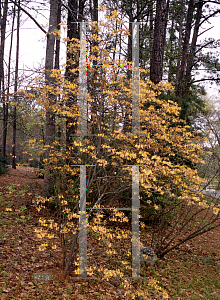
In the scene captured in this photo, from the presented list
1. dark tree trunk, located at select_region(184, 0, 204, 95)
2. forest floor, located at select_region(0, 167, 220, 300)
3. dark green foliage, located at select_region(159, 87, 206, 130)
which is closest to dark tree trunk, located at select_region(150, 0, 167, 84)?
dark green foliage, located at select_region(159, 87, 206, 130)

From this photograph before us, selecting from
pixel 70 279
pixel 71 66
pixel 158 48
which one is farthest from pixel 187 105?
pixel 70 279

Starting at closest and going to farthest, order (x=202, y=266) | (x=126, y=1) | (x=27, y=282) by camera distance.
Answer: (x=27, y=282), (x=202, y=266), (x=126, y=1)

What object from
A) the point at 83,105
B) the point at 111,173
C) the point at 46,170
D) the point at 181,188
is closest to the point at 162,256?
the point at 181,188

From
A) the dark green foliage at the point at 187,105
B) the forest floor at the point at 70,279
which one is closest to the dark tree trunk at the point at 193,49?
the dark green foliage at the point at 187,105

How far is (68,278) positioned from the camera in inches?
149

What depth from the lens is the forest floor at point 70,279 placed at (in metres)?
3.47

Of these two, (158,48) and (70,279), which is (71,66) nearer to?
(158,48)

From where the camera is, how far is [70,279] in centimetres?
380

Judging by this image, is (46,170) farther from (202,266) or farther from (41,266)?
(202,266)

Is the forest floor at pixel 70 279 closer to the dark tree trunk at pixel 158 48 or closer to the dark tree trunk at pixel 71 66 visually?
the dark tree trunk at pixel 71 66

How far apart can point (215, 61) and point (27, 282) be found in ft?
36.0

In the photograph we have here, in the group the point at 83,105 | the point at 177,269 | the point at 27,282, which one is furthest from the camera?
the point at 177,269

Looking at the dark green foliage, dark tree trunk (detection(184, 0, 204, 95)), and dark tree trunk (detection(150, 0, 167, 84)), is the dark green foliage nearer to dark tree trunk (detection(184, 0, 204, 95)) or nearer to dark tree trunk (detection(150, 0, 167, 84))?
dark tree trunk (detection(150, 0, 167, 84))

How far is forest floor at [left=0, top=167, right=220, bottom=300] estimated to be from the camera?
3.47m
